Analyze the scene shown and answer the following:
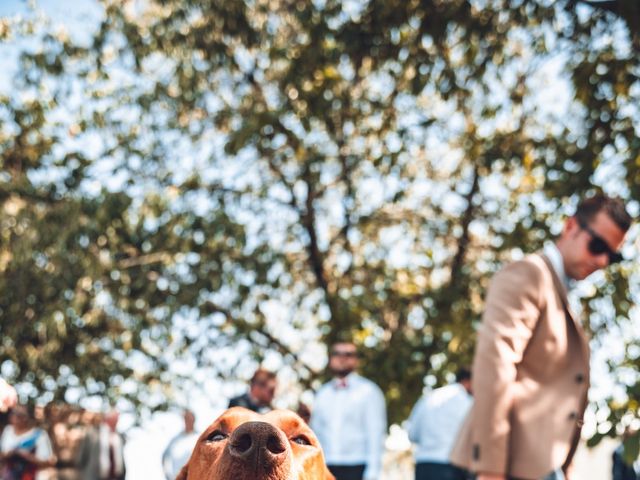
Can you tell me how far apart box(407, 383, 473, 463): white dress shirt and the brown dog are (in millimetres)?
5630

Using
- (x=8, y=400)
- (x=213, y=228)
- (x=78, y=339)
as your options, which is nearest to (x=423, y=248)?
(x=213, y=228)

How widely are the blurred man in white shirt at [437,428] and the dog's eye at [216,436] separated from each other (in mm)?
5852

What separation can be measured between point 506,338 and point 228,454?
1.45 m

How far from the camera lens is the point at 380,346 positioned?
11852mm

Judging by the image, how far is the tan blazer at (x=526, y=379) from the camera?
3.21 m

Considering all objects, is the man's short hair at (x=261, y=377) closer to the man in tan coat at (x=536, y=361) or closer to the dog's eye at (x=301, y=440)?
the man in tan coat at (x=536, y=361)

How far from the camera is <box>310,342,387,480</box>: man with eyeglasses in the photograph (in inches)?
300

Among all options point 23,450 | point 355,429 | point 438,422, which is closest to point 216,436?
point 355,429

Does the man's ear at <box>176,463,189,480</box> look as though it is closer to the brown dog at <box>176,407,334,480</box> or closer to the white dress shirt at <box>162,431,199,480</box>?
the brown dog at <box>176,407,334,480</box>

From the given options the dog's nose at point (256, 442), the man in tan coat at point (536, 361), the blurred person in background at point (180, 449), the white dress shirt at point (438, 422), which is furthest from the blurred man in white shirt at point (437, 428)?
the dog's nose at point (256, 442)

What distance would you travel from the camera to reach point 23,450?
10.0 m

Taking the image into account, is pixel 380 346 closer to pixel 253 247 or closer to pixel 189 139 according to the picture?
pixel 253 247

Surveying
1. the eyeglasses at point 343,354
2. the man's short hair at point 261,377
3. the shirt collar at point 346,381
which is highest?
the eyeglasses at point 343,354

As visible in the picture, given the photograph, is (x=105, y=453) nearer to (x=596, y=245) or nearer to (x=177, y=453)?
(x=177, y=453)
